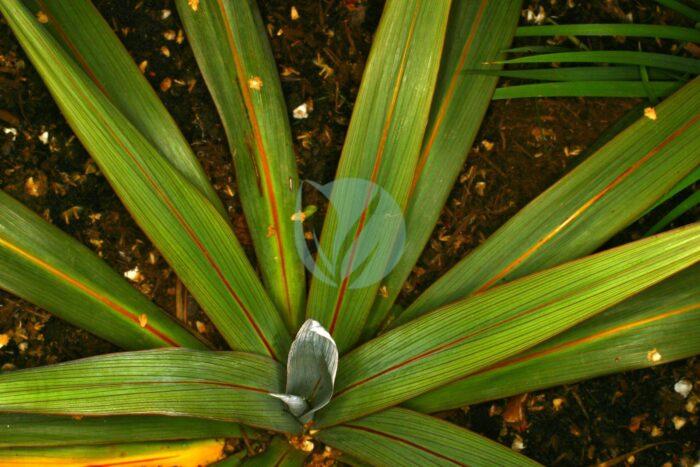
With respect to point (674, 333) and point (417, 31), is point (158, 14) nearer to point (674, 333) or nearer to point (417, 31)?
point (417, 31)

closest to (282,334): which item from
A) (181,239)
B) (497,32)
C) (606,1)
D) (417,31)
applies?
(181,239)

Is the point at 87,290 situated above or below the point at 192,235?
below

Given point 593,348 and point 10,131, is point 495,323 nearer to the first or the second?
point 593,348

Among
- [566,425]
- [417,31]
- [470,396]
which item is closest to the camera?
[417,31]

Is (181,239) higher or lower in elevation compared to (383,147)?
lower

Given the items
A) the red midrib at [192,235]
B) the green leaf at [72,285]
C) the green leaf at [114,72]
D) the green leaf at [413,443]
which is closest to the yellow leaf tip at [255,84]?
the green leaf at [114,72]

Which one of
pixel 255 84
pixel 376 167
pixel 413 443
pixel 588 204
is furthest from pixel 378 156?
pixel 413 443

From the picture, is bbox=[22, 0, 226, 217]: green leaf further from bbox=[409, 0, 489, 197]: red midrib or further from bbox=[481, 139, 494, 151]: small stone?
bbox=[481, 139, 494, 151]: small stone

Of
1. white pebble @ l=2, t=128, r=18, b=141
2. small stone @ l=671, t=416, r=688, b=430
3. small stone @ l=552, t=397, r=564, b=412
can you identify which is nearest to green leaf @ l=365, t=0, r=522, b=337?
small stone @ l=552, t=397, r=564, b=412
